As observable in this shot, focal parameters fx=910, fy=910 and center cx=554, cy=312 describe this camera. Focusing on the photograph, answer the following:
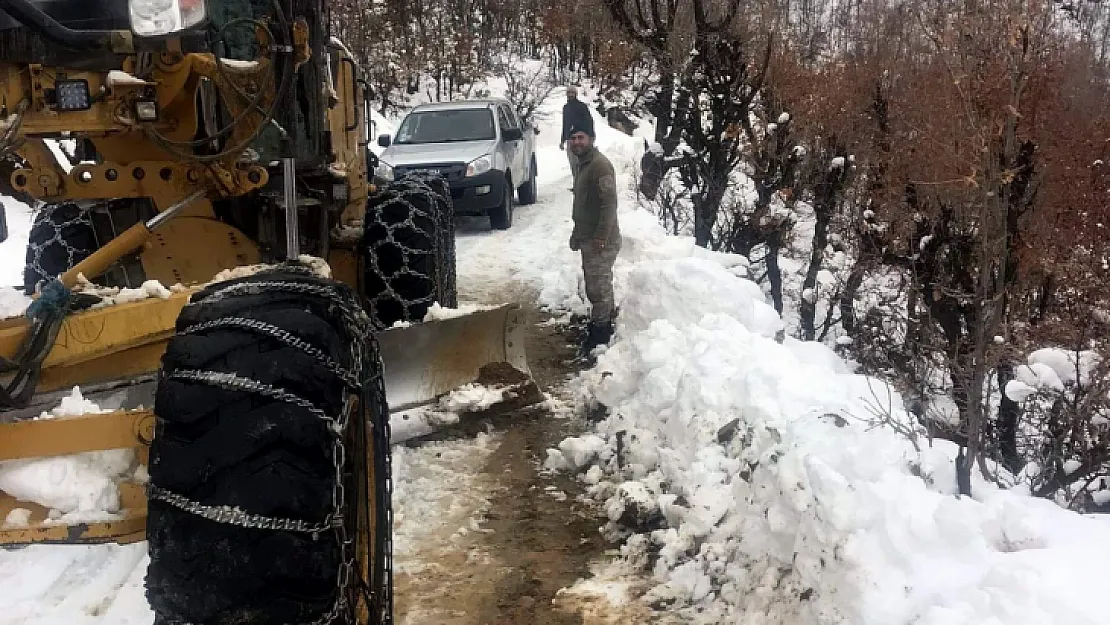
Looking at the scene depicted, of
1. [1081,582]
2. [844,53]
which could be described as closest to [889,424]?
[1081,582]

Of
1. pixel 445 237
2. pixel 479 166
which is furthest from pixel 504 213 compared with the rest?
pixel 445 237

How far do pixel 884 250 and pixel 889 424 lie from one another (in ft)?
28.9

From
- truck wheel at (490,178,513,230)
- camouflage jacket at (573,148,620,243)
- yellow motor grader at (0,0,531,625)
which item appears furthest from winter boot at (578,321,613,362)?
truck wheel at (490,178,513,230)

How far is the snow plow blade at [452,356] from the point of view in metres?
4.98

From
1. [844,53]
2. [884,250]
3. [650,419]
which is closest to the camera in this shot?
[650,419]

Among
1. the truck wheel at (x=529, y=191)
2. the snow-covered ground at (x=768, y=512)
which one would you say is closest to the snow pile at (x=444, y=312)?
the snow-covered ground at (x=768, y=512)

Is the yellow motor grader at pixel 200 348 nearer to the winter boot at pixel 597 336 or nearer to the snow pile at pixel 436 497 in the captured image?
the snow pile at pixel 436 497

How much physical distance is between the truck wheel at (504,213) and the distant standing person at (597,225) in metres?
5.18

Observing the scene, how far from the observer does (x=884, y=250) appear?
40.9ft

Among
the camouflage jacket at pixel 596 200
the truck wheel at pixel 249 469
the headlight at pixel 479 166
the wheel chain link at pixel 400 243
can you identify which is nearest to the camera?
the truck wheel at pixel 249 469

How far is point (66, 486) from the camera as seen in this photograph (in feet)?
7.46

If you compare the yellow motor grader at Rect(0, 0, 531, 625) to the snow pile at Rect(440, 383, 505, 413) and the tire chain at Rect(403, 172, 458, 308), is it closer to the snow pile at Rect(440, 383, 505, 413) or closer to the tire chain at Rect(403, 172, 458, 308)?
the snow pile at Rect(440, 383, 505, 413)

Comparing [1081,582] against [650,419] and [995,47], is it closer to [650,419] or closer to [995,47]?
[650,419]

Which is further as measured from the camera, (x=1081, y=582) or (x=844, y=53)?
(x=844, y=53)
